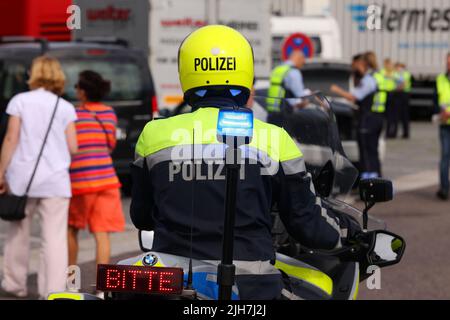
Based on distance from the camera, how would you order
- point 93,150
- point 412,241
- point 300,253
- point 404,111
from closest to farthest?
point 300,253
point 93,150
point 412,241
point 404,111

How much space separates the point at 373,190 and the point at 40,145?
15.2ft

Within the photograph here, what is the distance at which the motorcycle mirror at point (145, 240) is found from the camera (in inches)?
168

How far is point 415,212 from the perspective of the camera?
1431 cm

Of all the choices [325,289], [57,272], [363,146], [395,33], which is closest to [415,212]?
[363,146]

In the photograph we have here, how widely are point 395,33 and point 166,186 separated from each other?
98.3 feet

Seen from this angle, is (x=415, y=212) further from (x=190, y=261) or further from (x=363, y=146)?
(x=190, y=261)

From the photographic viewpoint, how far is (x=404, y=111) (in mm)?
28344

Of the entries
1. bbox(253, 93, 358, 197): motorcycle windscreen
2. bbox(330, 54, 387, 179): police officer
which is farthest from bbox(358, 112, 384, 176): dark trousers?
bbox(253, 93, 358, 197): motorcycle windscreen

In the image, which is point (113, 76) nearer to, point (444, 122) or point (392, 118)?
point (444, 122)

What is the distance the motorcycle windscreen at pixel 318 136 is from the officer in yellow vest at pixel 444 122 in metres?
10.1

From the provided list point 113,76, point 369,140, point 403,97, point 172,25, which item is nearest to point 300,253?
point 113,76

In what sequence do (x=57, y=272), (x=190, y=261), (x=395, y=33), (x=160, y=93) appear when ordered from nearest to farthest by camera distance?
(x=190, y=261) → (x=57, y=272) → (x=160, y=93) → (x=395, y=33)

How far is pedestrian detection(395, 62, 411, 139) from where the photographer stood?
28.2m

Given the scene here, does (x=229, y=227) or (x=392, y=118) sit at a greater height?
(x=229, y=227)
